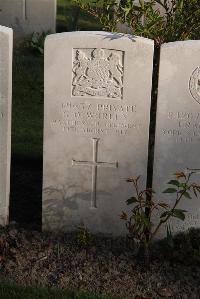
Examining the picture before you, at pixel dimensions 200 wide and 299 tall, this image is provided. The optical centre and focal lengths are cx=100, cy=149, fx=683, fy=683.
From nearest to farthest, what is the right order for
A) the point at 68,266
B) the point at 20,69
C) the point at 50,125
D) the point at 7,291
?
the point at 7,291 < the point at 68,266 < the point at 50,125 < the point at 20,69

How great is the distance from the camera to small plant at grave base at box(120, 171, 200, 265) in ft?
16.0

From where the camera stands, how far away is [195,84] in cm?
518

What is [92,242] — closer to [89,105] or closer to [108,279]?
[108,279]

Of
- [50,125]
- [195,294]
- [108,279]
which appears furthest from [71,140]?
[195,294]

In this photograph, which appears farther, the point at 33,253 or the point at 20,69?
the point at 20,69

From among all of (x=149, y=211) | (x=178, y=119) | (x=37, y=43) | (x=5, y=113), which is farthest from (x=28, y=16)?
(x=149, y=211)

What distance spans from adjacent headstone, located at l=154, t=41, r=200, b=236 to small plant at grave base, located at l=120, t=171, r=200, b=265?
0.10 m

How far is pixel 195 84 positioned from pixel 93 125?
85cm

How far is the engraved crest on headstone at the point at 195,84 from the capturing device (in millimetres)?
5164

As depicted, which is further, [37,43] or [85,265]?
[37,43]

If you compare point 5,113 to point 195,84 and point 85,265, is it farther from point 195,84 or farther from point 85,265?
point 195,84

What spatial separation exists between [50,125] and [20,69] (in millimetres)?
4908

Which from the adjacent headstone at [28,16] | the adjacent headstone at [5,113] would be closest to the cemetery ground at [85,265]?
the adjacent headstone at [5,113]

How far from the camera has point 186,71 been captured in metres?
5.15
